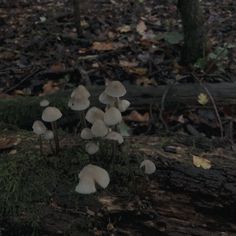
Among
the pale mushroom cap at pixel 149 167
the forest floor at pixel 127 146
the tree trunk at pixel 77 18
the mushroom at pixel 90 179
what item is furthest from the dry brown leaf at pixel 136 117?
the tree trunk at pixel 77 18

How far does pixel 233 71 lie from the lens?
18.0 feet

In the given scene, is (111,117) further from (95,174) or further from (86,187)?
(86,187)

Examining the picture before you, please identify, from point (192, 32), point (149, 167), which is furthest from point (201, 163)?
point (192, 32)

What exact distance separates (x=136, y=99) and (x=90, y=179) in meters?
2.13

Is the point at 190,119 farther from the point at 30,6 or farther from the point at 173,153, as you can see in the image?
the point at 30,6

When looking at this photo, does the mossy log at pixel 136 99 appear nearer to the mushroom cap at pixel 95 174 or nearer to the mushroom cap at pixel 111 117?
the mushroom cap at pixel 111 117

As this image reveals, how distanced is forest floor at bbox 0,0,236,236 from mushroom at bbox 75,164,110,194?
1.25 feet

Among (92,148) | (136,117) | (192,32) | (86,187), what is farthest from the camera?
(192,32)

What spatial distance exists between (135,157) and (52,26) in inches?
170

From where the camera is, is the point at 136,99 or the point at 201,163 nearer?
the point at 201,163

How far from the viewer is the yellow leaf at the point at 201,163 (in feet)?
11.1

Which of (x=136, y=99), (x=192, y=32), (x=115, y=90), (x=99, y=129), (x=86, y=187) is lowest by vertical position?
(x=136, y=99)

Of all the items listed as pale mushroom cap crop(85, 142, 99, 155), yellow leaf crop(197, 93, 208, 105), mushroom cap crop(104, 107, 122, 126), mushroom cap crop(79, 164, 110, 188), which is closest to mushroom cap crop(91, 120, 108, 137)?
mushroom cap crop(104, 107, 122, 126)

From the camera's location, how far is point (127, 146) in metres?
3.50
